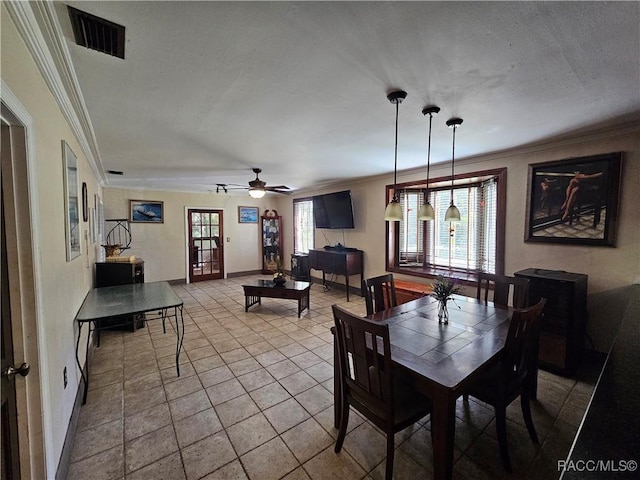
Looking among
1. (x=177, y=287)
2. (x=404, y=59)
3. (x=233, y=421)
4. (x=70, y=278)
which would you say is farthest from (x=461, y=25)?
(x=177, y=287)

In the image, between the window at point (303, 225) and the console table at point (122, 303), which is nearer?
the console table at point (122, 303)

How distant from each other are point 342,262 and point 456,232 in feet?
7.09

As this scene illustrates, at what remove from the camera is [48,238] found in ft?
5.16

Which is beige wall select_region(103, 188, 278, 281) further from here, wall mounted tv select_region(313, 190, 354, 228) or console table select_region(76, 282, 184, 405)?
console table select_region(76, 282, 184, 405)

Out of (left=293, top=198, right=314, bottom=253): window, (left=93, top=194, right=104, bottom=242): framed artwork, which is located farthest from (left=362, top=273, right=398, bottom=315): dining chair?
(left=293, top=198, right=314, bottom=253): window

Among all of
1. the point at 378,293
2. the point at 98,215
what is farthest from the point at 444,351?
the point at 98,215

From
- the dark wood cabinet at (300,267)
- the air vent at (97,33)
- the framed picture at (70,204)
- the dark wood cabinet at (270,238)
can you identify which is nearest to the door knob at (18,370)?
the framed picture at (70,204)

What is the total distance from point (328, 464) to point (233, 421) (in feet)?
2.70

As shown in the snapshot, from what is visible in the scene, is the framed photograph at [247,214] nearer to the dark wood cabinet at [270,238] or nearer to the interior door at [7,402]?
the dark wood cabinet at [270,238]

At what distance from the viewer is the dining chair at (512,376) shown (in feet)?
5.34

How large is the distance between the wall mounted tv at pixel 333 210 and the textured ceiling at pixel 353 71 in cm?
250

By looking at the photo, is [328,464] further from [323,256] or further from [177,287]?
[177,287]

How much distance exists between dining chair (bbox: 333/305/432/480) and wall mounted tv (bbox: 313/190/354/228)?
4.03m

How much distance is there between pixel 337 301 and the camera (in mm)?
5375
